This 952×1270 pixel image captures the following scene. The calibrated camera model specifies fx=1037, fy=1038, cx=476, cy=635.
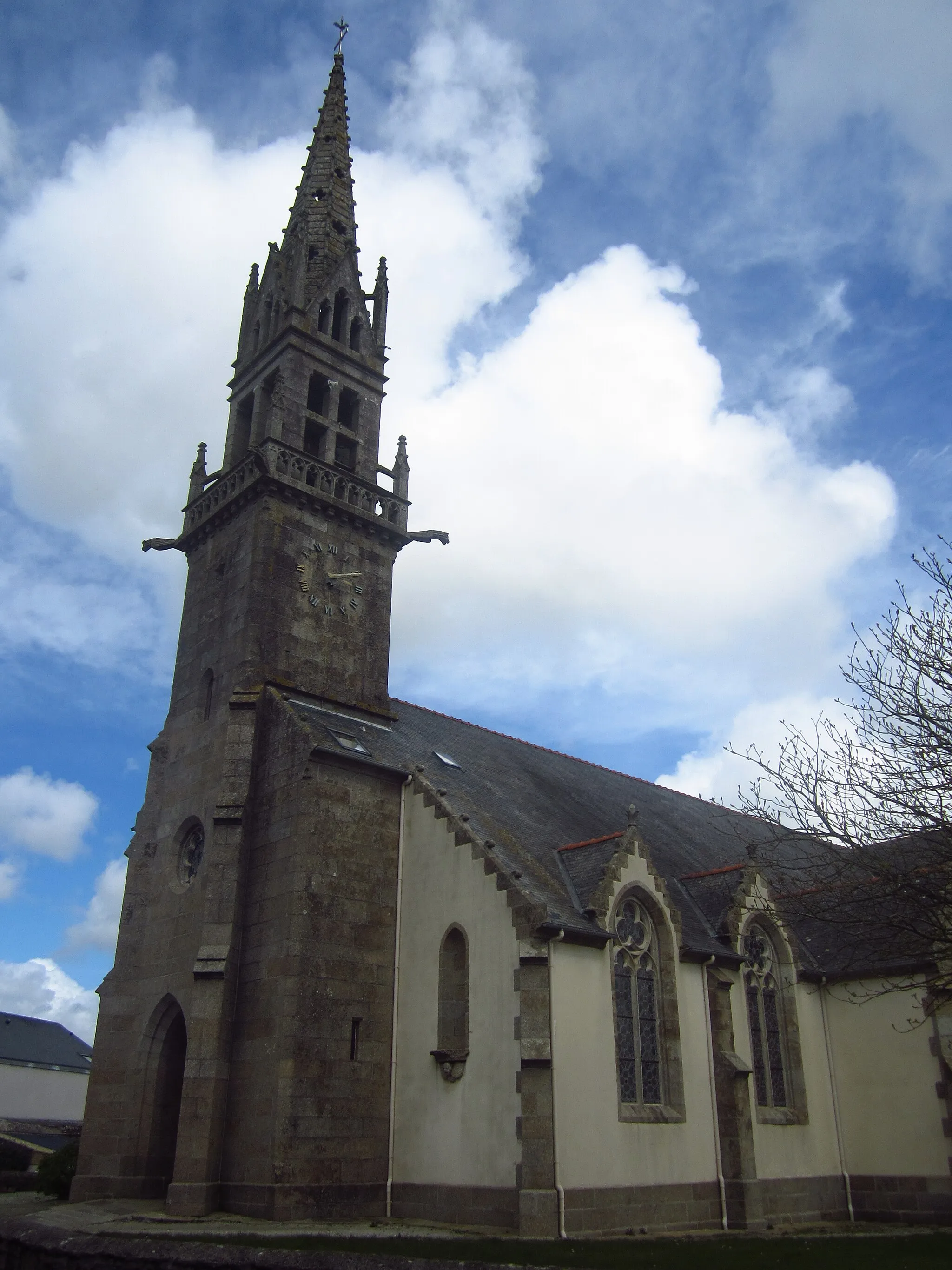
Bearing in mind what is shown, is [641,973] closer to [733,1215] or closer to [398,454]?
[733,1215]

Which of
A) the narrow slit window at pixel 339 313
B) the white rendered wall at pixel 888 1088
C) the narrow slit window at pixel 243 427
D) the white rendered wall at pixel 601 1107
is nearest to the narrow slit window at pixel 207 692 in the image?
the narrow slit window at pixel 243 427

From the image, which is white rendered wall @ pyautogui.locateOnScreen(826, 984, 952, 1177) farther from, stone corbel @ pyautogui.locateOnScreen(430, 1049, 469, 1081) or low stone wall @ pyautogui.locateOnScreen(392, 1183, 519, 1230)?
low stone wall @ pyautogui.locateOnScreen(392, 1183, 519, 1230)

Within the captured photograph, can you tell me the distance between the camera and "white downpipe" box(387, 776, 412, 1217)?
20094 millimetres

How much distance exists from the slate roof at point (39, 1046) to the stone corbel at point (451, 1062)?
153ft

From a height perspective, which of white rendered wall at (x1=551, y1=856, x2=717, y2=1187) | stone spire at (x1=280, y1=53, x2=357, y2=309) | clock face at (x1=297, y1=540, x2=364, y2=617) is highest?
stone spire at (x1=280, y1=53, x2=357, y2=309)

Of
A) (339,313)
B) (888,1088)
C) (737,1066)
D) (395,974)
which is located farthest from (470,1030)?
(339,313)

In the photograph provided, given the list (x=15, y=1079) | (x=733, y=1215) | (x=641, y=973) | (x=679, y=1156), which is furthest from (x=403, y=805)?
(x=15, y=1079)

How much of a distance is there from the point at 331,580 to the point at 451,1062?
483 inches

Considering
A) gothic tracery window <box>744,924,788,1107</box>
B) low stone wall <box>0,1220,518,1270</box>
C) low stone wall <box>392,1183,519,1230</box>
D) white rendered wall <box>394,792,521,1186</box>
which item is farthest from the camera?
gothic tracery window <box>744,924,788,1107</box>

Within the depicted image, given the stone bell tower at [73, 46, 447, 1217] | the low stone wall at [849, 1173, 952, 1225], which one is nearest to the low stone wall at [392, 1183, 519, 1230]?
the stone bell tower at [73, 46, 447, 1217]

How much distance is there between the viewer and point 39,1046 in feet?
205

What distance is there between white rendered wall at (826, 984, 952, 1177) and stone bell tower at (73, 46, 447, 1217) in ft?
41.8

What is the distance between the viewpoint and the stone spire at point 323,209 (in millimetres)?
30891

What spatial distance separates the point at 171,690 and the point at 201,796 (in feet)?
13.2
